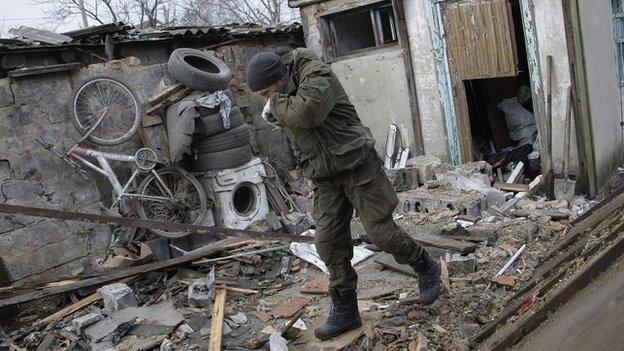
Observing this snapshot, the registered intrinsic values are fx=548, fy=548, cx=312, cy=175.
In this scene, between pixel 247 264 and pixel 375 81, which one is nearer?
pixel 247 264

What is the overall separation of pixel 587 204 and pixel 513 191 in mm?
977

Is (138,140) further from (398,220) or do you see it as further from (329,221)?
(329,221)

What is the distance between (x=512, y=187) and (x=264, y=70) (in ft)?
16.9

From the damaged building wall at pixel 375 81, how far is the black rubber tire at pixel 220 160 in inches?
96.7

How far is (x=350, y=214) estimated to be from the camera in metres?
3.76

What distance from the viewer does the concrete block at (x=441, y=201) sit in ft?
21.6

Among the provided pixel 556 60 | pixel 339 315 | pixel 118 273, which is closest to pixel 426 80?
pixel 556 60

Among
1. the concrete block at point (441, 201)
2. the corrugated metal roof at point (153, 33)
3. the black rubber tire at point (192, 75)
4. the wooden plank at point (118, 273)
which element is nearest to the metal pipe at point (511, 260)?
the concrete block at point (441, 201)

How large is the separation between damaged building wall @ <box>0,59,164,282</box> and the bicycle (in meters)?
0.18

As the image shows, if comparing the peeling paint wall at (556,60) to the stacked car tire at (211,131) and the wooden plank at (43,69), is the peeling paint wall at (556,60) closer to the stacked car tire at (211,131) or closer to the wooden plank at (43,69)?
the stacked car tire at (211,131)

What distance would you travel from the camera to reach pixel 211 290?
5117 mm

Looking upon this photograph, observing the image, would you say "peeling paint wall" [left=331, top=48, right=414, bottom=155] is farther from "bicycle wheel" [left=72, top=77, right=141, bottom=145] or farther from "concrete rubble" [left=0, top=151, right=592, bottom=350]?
"bicycle wheel" [left=72, top=77, right=141, bottom=145]

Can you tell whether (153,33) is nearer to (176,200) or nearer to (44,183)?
(176,200)

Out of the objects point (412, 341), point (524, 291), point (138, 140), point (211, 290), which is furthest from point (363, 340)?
point (138, 140)
